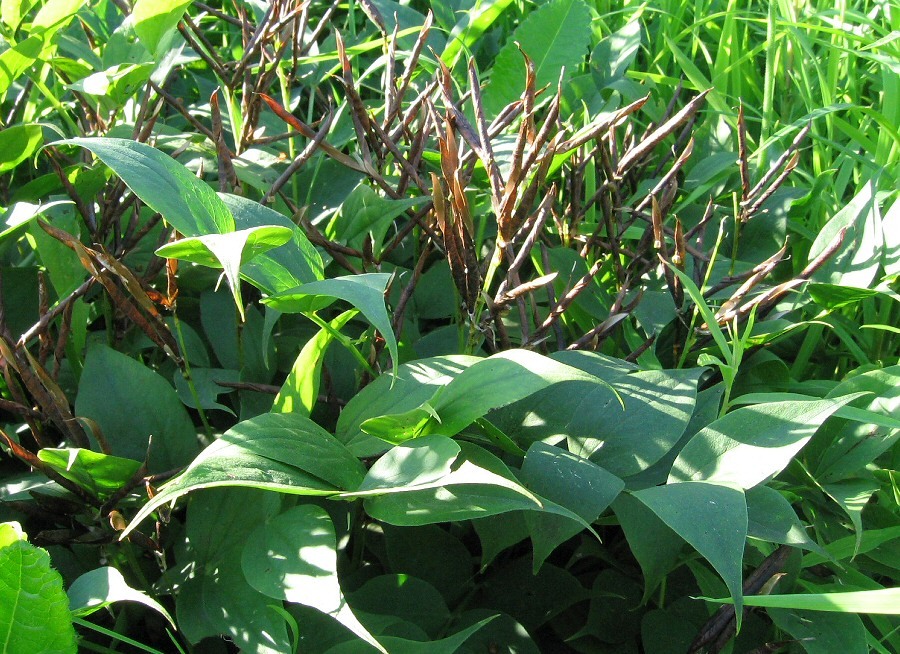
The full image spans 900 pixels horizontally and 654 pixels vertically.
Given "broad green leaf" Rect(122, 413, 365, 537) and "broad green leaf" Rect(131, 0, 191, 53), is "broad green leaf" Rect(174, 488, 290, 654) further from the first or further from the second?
"broad green leaf" Rect(131, 0, 191, 53)

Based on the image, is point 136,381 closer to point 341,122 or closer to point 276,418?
point 276,418

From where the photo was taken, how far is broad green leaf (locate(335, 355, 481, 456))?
1.82 feet

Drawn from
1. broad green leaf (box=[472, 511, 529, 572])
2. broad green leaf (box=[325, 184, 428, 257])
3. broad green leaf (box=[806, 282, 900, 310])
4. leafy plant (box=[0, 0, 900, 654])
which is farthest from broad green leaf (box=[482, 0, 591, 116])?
broad green leaf (box=[472, 511, 529, 572])

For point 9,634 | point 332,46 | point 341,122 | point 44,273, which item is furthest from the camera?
point 332,46

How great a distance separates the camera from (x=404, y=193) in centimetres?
73

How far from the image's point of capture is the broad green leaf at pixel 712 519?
44 centimetres

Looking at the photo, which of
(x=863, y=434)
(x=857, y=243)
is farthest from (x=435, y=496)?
(x=857, y=243)

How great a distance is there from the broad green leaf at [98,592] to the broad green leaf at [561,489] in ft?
0.73

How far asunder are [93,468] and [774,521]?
433 mm

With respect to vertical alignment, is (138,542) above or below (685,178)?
below

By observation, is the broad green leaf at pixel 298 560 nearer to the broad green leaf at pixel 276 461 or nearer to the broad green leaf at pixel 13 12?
the broad green leaf at pixel 276 461

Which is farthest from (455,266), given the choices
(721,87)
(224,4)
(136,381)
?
(224,4)

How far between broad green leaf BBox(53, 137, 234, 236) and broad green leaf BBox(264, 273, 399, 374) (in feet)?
0.19

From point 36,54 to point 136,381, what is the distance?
31 cm
